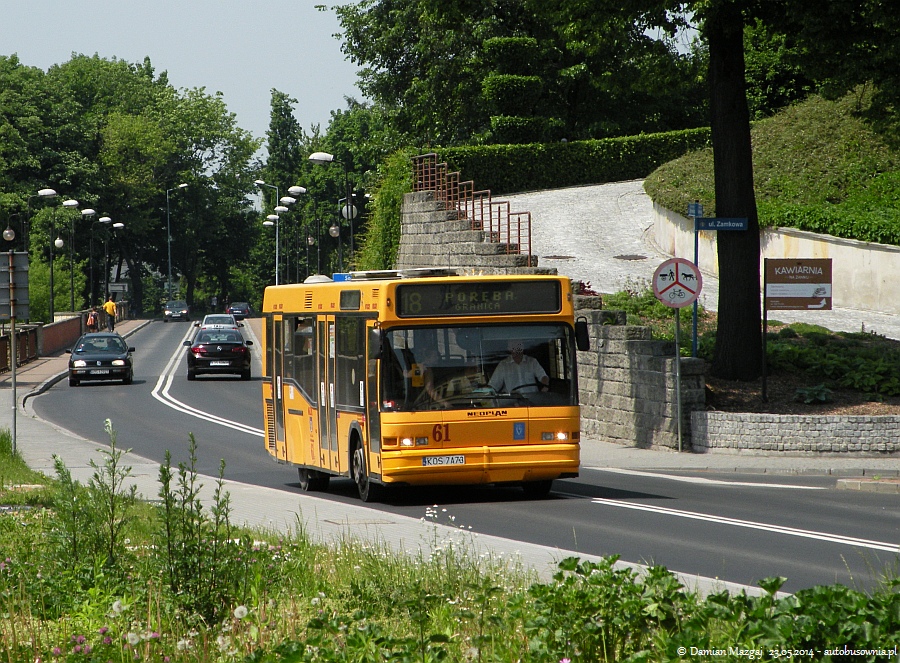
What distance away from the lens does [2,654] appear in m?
6.77

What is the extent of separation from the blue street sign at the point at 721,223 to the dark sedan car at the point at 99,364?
1035 inches

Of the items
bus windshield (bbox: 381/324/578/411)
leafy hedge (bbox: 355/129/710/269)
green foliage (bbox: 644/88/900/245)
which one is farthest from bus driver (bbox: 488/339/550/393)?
leafy hedge (bbox: 355/129/710/269)

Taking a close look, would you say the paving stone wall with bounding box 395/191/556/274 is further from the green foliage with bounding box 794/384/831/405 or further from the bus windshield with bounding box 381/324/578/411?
the bus windshield with bounding box 381/324/578/411

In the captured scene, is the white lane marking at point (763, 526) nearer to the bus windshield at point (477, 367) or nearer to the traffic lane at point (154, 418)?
the bus windshield at point (477, 367)

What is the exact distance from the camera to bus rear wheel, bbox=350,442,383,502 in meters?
16.5

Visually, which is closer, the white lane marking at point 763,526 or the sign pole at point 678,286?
the white lane marking at point 763,526

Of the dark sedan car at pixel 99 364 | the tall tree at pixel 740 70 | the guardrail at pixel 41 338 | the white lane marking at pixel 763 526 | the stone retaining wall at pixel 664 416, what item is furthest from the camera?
the guardrail at pixel 41 338

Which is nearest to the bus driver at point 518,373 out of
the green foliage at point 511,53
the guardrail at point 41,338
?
the guardrail at point 41,338

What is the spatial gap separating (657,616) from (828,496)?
1121cm

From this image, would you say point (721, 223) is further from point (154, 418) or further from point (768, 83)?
point (768, 83)

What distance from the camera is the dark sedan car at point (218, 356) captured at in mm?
46469

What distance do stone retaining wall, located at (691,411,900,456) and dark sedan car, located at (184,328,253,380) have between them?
26.8 meters

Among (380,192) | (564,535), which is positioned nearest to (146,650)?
(564,535)

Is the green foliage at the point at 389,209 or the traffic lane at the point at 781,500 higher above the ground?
the green foliage at the point at 389,209
